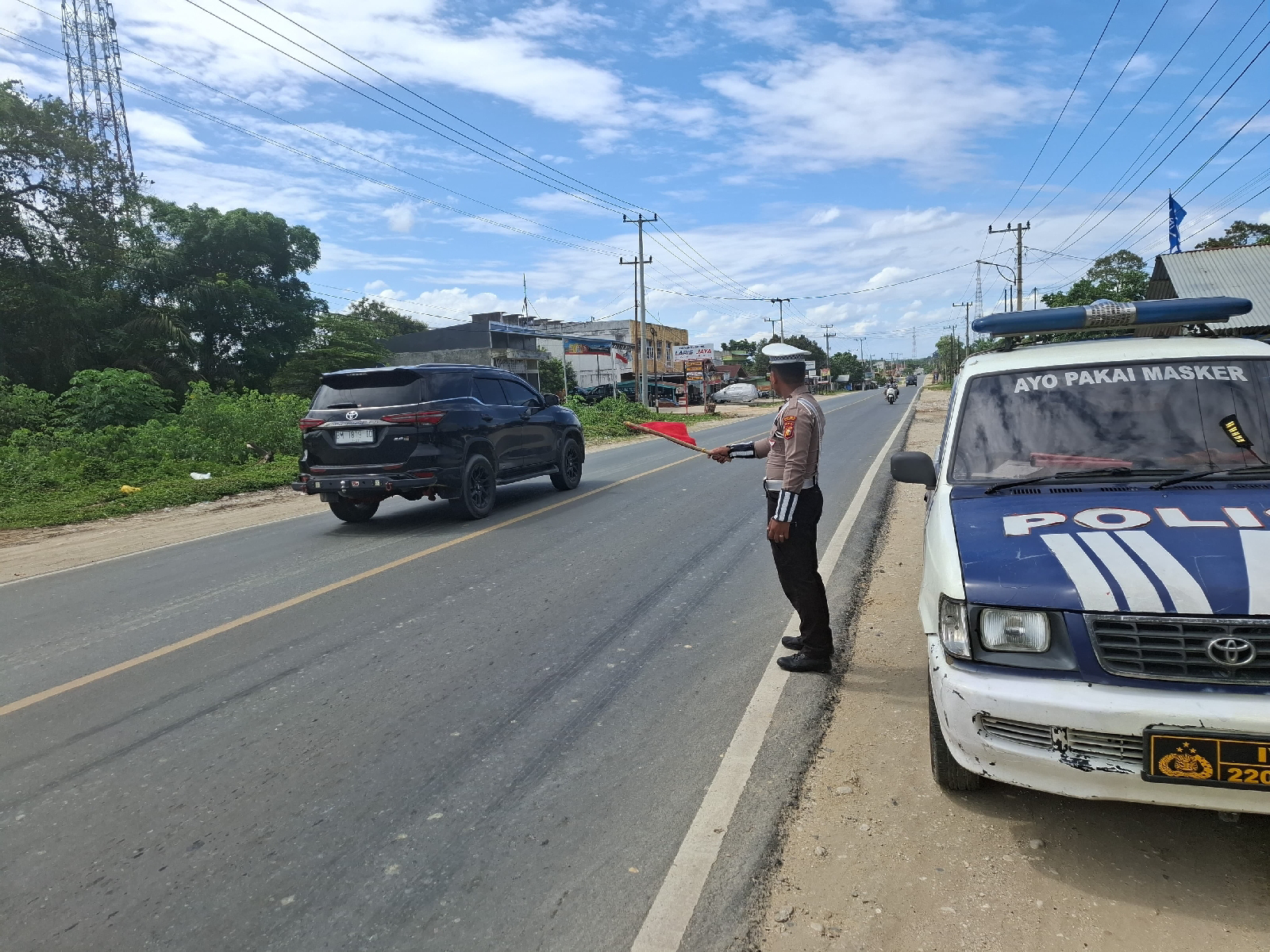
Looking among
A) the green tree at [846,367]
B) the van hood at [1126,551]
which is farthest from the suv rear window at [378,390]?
the green tree at [846,367]

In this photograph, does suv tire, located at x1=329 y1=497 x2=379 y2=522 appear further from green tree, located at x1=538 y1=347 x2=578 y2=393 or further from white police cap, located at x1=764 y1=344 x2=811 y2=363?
green tree, located at x1=538 y1=347 x2=578 y2=393

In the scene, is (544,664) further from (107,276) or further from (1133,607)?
(107,276)

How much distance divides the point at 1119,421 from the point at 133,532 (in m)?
11.2

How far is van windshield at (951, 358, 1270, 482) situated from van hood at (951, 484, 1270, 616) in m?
0.37

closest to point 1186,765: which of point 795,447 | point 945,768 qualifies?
point 945,768

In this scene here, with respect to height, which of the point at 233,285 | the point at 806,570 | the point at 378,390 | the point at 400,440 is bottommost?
the point at 806,570

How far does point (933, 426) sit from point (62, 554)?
24624 millimetres

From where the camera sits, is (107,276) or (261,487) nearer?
(261,487)

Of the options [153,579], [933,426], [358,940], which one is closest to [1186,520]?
[358,940]

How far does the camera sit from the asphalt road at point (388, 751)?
2.75 m

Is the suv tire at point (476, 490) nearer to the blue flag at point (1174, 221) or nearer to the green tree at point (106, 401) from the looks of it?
the green tree at point (106, 401)

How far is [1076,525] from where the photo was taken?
305cm

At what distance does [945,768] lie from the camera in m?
3.30

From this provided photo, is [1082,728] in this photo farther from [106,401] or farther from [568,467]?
[106,401]
